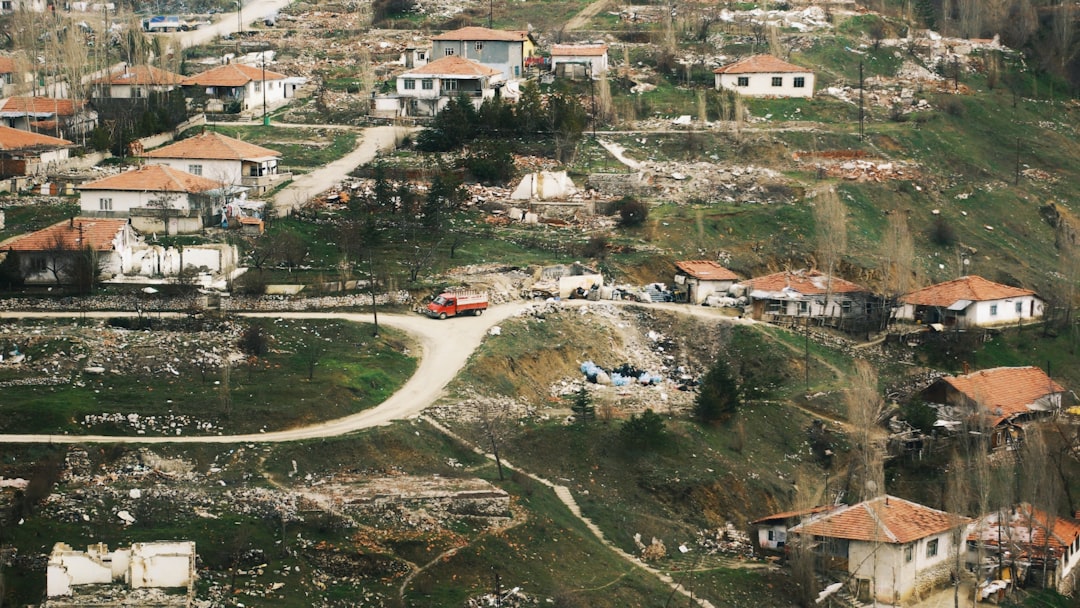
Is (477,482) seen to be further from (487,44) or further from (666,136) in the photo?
(487,44)

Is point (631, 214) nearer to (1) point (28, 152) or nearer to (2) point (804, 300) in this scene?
(2) point (804, 300)

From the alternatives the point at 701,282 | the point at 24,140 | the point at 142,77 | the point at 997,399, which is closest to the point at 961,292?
the point at 997,399

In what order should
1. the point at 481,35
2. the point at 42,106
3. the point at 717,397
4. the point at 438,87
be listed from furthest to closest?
the point at 481,35 < the point at 42,106 < the point at 438,87 < the point at 717,397

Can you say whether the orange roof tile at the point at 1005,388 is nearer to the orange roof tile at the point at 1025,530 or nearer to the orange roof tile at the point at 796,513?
the orange roof tile at the point at 1025,530

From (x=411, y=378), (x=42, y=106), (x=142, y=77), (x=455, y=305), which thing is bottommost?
(x=411, y=378)

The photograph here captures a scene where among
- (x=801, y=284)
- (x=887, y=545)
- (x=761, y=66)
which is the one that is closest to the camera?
(x=887, y=545)

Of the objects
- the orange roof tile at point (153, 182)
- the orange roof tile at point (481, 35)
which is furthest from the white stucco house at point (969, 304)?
the orange roof tile at point (481, 35)
